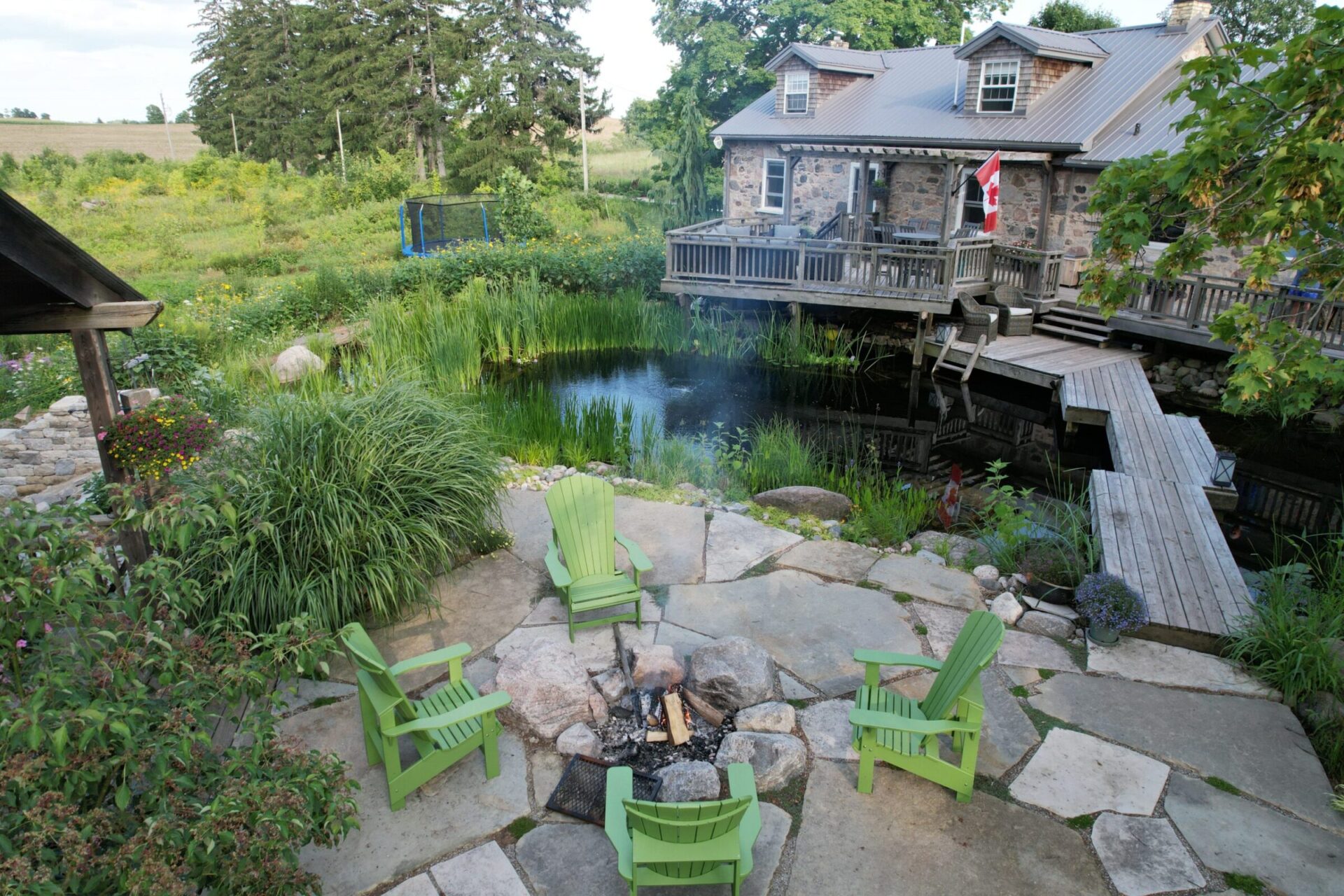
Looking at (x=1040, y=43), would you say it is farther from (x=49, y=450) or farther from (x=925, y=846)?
(x=49, y=450)

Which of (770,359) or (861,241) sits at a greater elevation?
(861,241)

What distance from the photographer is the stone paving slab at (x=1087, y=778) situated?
12.0 ft

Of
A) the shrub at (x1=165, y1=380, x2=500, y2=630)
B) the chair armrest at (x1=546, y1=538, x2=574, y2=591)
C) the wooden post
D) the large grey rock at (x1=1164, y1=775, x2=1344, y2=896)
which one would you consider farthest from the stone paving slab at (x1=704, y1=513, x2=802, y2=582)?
the wooden post

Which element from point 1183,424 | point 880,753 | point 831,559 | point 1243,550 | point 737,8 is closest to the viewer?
point 880,753

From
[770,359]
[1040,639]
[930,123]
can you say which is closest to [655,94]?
[930,123]

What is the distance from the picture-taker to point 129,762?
239 centimetres

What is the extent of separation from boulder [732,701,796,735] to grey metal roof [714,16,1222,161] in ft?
42.7

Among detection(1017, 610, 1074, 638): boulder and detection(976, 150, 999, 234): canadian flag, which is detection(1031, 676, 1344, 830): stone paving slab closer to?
detection(1017, 610, 1074, 638): boulder

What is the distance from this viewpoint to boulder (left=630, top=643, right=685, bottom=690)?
4324mm

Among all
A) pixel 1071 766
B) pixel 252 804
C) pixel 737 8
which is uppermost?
pixel 737 8

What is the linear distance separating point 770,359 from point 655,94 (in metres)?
16.5

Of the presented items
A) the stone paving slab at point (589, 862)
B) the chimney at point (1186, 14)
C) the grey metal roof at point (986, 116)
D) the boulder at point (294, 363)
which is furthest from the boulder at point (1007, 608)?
the chimney at point (1186, 14)

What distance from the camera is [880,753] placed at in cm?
367

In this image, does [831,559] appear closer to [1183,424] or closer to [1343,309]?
[1183,424]
